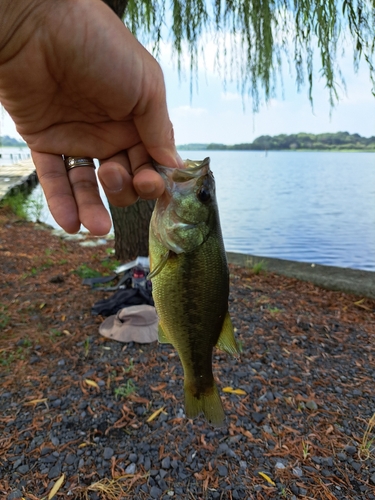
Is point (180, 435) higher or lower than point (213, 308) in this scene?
lower

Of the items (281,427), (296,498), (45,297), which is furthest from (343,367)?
(45,297)

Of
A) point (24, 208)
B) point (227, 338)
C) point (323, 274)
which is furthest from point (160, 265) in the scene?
point (24, 208)

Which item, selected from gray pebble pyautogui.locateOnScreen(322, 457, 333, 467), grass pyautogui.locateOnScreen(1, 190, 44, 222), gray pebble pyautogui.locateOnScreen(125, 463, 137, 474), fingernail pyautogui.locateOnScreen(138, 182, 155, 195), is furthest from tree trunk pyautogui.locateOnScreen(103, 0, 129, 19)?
grass pyautogui.locateOnScreen(1, 190, 44, 222)

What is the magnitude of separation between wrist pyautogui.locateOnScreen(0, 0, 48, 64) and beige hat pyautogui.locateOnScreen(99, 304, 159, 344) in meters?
2.67

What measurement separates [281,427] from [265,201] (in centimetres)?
1355

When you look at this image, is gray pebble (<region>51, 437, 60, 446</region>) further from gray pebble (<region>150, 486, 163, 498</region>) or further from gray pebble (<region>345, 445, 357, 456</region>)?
gray pebble (<region>345, 445, 357, 456</region>)

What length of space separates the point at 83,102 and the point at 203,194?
743mm

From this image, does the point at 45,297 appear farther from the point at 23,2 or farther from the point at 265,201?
the point at 265,201

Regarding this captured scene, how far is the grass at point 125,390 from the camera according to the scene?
3113 mm

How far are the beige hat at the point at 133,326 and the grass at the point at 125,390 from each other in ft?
2.01

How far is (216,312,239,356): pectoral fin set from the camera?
1.83 m

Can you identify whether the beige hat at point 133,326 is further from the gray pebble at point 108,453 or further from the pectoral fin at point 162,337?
the pectoral fin at point 162,337

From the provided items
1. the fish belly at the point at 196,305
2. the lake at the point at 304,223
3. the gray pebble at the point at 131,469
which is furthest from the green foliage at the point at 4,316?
the lake at the point at 304,223

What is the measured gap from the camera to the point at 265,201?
622 inches
